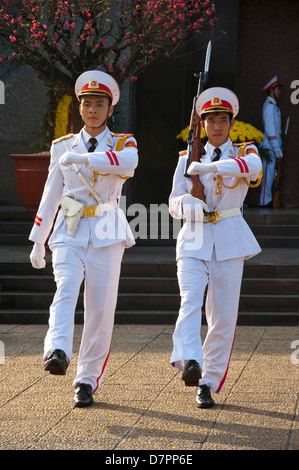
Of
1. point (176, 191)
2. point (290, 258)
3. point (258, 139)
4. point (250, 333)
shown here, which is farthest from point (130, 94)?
point (176, 191)

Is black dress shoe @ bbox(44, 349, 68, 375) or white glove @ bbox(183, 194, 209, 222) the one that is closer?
black dress shoe @ bbox(44, 349, 68, 375)

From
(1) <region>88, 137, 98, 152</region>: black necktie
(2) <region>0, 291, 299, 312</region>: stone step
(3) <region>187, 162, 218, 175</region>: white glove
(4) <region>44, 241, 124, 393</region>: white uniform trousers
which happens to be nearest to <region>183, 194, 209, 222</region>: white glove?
(3) <region>187, 162, 218, 175</region>: white glove

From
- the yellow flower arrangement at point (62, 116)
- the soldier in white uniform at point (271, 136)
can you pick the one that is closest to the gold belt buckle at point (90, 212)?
the yellow flower arrangement at point (62, 116)

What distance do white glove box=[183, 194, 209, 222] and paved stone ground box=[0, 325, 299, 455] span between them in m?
1.25

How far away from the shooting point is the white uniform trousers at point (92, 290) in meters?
5.91

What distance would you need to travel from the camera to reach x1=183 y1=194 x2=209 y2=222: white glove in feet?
19.9

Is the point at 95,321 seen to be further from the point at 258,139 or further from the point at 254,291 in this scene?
the point at 258,139

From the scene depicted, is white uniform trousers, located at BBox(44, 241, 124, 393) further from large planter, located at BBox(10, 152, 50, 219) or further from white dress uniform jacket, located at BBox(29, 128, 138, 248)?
large planter, located at BBox(10, 152, 50, 219)

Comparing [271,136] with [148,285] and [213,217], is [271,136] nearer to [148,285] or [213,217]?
[148,285]

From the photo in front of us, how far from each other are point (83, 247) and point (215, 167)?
101 cm

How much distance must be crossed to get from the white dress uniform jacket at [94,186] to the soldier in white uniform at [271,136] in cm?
878

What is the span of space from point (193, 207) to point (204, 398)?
126 centimetres

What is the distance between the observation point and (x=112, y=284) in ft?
20.2

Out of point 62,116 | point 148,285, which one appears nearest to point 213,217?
point 148,285
